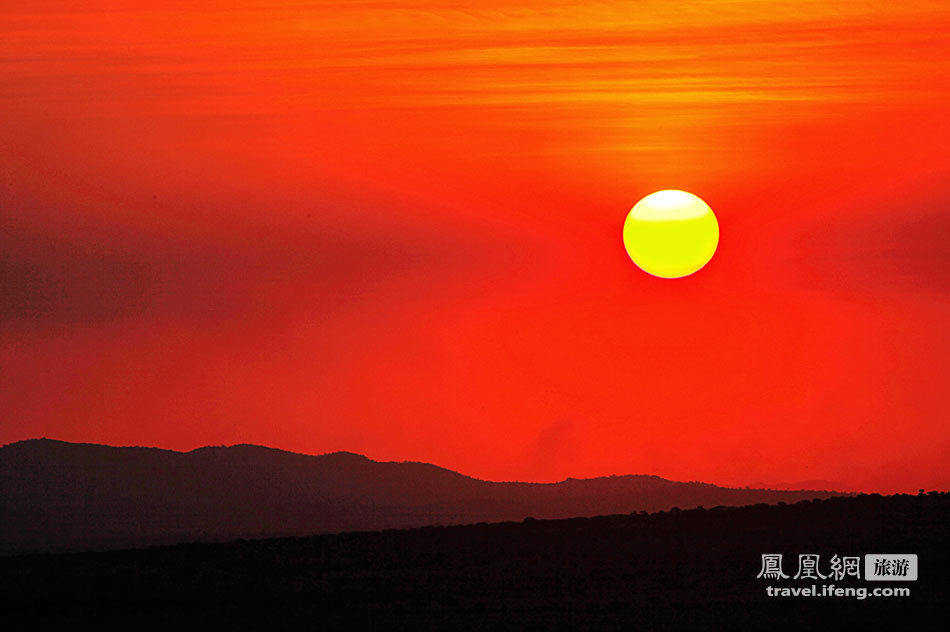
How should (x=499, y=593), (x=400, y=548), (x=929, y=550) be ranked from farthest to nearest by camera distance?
1. (x=400, y=548)
2. (x=929, y=550)
3. (x=499, y=593)

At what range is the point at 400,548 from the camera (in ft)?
146

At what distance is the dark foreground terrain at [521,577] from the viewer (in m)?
31.6

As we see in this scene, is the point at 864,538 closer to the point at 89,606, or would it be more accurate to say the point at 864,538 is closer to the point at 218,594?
the point at 218,594

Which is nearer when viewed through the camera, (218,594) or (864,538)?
(218,594)

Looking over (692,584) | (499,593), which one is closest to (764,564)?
(692,584)

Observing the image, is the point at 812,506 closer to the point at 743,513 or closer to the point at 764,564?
the point at 743,513

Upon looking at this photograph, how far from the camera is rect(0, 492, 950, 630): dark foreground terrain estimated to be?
31.6 metres

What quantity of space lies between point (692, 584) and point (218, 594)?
36.0 feet

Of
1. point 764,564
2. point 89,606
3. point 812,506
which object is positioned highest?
point 812,506

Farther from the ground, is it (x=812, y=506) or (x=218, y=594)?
(x=812, y=506)

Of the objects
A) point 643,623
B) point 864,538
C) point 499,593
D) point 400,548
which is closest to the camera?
point 643,623

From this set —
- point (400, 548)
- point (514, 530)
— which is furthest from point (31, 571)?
point (514, 530)

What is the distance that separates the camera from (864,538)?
135ft

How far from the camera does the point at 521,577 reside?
3753 cm
